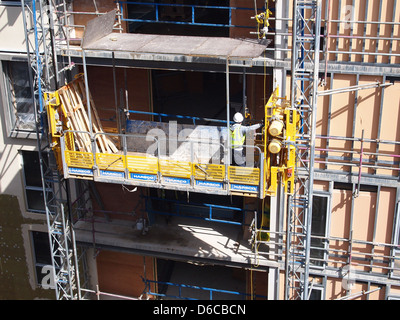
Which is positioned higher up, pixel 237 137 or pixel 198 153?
pixel 237 137

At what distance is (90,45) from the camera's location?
1498cm

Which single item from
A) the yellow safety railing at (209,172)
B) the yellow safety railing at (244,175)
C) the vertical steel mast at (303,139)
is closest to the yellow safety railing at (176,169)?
the yellow safety railing at (209,172)

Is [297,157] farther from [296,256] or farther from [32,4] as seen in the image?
[32,4]

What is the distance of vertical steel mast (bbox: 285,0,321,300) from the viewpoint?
14.2 meters

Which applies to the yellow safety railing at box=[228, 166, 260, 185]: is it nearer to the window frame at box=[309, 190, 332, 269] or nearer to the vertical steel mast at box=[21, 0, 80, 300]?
the window frame at box=[309, 190, 332, 269]

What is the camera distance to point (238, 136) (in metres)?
14.6

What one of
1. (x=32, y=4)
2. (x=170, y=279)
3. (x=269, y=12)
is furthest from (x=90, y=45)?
(x=170, y=279)

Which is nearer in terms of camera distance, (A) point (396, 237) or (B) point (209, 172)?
(B) point (209, 172)

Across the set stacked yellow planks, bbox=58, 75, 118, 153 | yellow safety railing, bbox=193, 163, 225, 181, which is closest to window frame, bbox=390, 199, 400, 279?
yellow safety railing, bbox=193, 163, 225, 181

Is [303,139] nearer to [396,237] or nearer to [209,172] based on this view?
[209,172]

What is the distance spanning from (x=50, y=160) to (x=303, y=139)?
760 cm

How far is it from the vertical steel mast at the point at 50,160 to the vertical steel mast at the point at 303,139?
22.1 feet

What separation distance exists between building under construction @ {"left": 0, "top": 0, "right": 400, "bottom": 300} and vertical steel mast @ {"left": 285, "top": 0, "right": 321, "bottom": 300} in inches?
2.2

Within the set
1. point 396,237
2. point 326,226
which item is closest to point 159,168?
point 326,226
